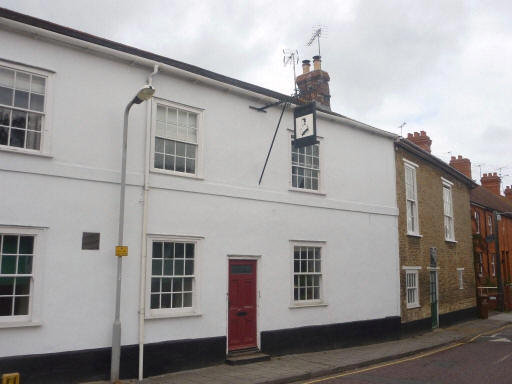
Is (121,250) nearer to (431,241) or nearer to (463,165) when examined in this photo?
(431,241)

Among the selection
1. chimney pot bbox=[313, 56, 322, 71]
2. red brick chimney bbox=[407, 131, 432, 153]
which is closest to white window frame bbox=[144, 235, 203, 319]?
chimney pot bbox=[313, 56, 322, 71]

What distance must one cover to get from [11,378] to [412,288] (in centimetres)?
1385

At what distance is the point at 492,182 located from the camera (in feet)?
139

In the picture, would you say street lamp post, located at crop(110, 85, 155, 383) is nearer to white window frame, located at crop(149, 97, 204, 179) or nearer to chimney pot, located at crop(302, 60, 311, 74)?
white window frame, located at crop(149, 97, 204, 179)

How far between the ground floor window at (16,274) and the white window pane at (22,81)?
2777mm

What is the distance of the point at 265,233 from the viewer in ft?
41.7

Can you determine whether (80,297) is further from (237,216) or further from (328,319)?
(328,319)

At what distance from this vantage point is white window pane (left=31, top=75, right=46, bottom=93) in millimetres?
9328

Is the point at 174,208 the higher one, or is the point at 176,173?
the point at 176,173

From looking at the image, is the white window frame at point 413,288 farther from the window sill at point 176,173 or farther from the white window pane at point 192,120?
the white window pane at point 192,120

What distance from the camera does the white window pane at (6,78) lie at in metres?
8.98

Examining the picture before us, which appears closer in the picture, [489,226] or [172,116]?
[172,116]

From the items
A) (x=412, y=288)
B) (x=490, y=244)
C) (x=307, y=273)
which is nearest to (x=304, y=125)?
(x=307, y=273)

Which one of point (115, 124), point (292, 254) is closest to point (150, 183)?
point (115, 124)
